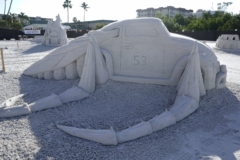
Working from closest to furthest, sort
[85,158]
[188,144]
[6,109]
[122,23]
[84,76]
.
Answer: [85,158] < [188,144] < [6,109] < [84,76] < [122,23]

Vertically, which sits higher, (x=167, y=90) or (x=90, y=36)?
(x=90, y=36)

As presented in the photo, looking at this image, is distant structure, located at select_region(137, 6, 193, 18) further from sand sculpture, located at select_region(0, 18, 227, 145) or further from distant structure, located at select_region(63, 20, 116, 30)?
sand sculpture, located at select_region(0, 18, 227, 145)

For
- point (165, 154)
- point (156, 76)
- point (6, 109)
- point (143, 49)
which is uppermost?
point (143, 49)

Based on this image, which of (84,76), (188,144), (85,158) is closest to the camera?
(85,158)

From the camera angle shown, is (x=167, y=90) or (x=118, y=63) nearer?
(x=167, y=90)

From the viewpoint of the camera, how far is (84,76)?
4.87 metres

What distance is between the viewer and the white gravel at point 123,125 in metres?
3.05

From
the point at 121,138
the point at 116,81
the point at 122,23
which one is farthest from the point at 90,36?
the point at 121,138

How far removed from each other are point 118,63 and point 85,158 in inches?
114

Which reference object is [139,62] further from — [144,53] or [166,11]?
[166,11]

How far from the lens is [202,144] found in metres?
3.32

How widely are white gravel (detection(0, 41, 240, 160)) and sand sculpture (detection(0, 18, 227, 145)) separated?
8.7 inches

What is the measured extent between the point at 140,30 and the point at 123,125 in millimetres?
2531

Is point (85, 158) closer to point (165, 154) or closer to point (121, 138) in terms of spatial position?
point (121, 138)
